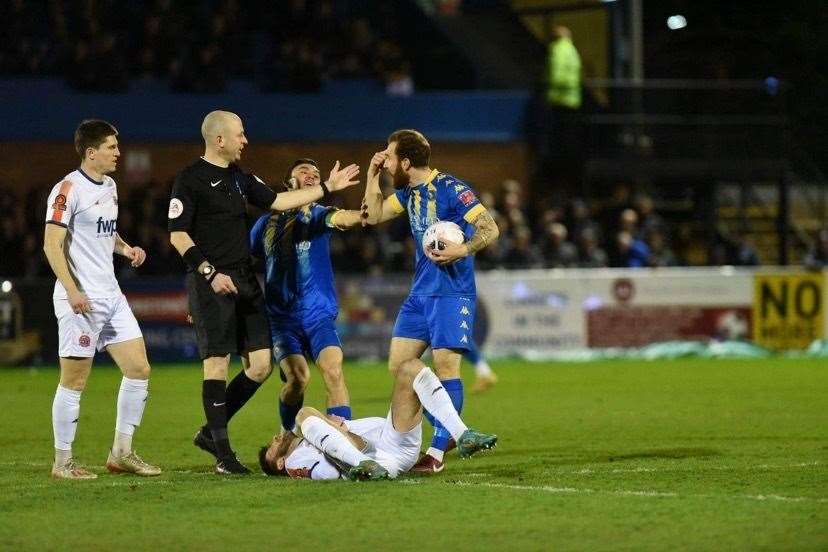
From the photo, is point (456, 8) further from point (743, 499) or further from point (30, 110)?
point (743, 499)

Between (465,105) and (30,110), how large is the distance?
785cm

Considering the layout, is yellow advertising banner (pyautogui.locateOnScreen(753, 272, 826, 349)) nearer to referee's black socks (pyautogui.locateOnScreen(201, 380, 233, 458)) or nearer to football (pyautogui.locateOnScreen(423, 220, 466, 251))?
football (pyautogui.locateOnScreen(423, 220, 466, 251))

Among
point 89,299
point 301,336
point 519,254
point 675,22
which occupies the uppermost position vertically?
point 675,22

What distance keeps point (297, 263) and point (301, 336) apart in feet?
1.77

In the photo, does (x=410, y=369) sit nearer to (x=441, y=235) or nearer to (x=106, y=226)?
(x=441, y=235)

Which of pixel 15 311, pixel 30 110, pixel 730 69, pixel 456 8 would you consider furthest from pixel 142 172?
pixel 730 69

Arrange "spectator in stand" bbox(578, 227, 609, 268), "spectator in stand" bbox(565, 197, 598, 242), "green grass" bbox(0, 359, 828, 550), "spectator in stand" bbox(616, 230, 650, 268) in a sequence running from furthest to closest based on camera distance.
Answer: "spectator in stand" bbox(565, 197, 598, 242)
"spectator in stand" bbox(578, 227, 609, 268)
"spectator in stand" bbox(616, 230, 650, 268)
"green grass" bbox(0, 359, 828, 550)

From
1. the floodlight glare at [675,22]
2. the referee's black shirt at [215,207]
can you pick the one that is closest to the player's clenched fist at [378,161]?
the referee's black shirt at [215,207]

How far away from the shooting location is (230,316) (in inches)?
388

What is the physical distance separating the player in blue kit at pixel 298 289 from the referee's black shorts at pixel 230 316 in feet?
2.71

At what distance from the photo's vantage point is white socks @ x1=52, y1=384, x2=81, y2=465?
958 cm

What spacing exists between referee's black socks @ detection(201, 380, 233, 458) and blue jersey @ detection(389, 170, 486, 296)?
1.48 meters

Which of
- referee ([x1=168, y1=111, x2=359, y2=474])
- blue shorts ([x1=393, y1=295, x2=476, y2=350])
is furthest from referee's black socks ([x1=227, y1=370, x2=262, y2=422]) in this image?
blue shorts ([x1=393, y1=295, x2=476, y2=350])

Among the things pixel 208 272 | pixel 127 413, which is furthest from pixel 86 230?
pixel 127 413
